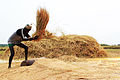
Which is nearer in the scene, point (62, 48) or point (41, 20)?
A: point (41, 20)

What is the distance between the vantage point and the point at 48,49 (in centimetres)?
813

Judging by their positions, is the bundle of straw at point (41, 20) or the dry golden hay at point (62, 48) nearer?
the bundle of straw at point (41, 20)

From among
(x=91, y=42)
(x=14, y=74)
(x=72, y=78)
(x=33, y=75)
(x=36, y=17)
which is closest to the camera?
(x=72, y=78)

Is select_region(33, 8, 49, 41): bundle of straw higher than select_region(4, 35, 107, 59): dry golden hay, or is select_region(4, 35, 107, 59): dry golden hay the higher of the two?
select_region(33, 8, 49, 41): bundle of straw

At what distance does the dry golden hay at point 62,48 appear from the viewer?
8094 mm

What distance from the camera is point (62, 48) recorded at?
27.0 ft

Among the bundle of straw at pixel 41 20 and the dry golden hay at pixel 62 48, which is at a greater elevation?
the bundle of straw at pixel 41 20

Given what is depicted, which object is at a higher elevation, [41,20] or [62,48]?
[41,20]

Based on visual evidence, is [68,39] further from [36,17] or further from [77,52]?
[36,17]

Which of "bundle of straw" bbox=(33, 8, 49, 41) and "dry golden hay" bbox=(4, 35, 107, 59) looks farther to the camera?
"dry golden hay" bbox=(4, 35, 107, 59)

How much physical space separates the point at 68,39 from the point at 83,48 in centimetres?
91

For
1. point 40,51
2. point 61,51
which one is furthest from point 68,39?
point 40,51

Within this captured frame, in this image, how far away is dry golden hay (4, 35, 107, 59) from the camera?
319 inches

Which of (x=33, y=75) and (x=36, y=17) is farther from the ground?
(x=36, y=17)
